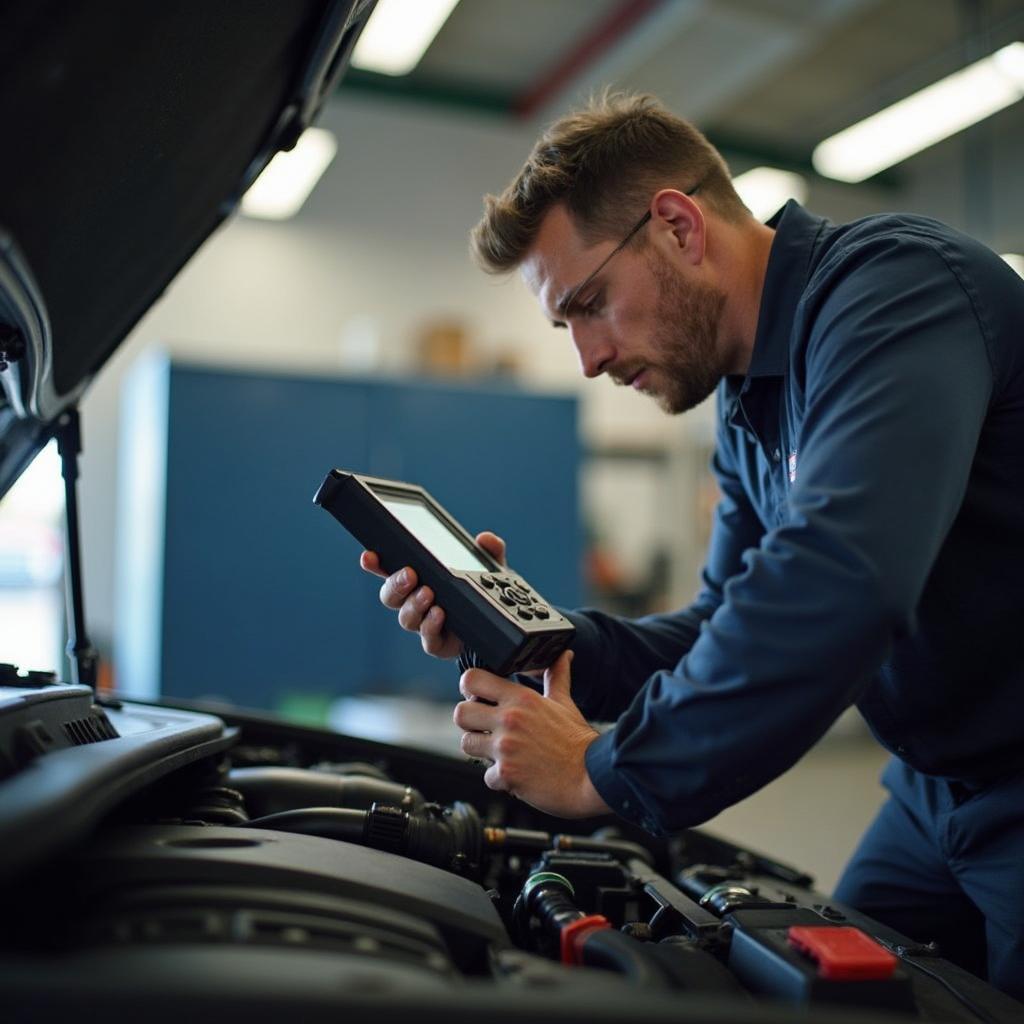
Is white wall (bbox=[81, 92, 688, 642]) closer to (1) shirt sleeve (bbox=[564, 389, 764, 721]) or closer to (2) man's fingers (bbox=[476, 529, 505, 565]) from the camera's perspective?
(1) shirt sleeve (bbox=[564, 389, 764, 721])

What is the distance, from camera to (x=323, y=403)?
446cm

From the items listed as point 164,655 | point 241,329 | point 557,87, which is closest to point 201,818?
point 164,655

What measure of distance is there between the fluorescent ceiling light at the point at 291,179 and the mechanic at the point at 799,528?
3.50 m

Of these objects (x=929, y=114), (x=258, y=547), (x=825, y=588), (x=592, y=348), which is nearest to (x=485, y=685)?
(x=825, y=588)

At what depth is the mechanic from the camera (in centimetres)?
77

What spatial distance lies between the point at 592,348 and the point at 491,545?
281 mm

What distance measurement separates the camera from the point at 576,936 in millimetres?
799

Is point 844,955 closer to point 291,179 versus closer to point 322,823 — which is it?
point 322,823

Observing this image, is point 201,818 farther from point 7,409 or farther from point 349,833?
point 7,409

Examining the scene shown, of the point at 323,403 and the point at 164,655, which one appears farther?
the point at 323,403

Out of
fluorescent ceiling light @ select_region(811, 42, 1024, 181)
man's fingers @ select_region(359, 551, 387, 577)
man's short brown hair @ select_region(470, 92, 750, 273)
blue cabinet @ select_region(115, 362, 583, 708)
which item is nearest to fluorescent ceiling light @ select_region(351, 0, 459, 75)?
blue cabinet @ select_region(115, 362, 583, 708)

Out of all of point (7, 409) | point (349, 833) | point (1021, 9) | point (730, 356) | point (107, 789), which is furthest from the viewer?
point (1021, 9)

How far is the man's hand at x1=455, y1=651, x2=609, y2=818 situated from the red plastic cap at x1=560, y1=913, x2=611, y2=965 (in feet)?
0.31

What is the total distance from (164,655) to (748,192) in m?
3.92
